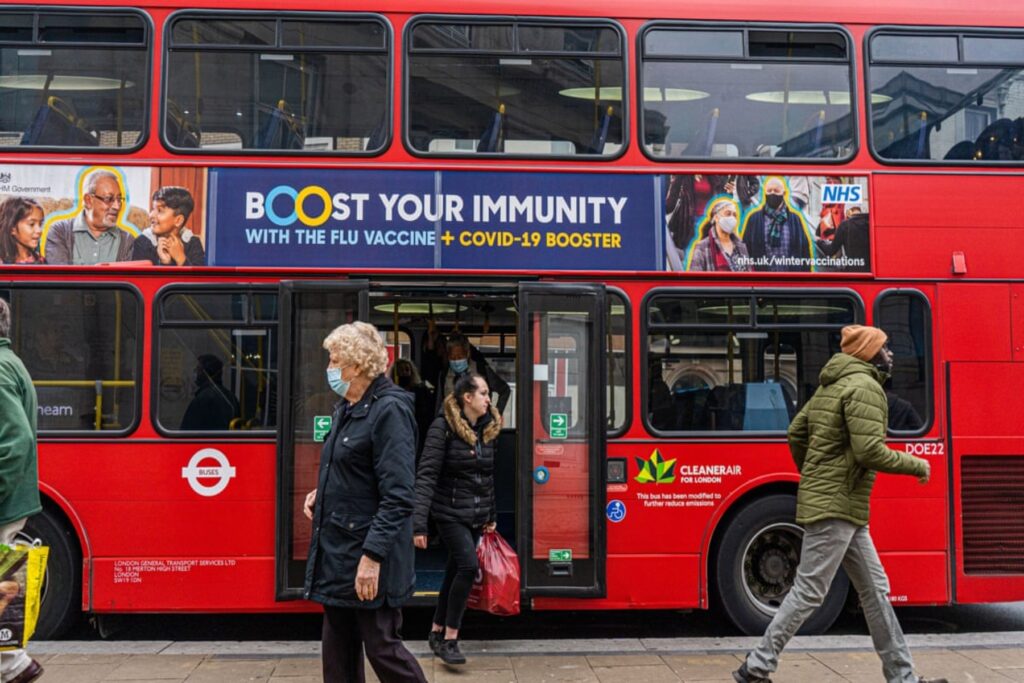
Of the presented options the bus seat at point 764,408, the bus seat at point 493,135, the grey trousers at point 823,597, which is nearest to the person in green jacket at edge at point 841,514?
the grey trousers at point 823,597

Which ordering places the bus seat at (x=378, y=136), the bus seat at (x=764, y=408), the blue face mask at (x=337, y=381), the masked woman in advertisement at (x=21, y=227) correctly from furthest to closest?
the bus seat at (x=764, y=408) → the bus seat at (x=378, y=136) → the masked woman in advertisement at (x=21, y=227) → the blue face mask at (x=337, y=381)

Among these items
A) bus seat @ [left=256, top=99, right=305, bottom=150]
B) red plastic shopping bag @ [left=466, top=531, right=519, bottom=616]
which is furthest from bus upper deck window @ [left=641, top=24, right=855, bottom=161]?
red plastic shopping bag @ [left=466, top=531, right=519, bottom=616]

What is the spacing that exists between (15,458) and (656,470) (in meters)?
3.99

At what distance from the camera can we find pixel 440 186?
21.4 feet

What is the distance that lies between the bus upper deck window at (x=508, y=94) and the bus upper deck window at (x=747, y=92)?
0.37 m

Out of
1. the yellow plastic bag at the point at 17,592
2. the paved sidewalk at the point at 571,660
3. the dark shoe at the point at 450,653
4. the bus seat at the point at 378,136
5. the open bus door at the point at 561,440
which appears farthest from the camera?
the bus seat at the point at 378,136

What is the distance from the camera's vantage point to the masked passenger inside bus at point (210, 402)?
6402mm

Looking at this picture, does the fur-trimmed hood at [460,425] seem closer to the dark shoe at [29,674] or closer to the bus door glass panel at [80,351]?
the bus door glass panel at [80,351]

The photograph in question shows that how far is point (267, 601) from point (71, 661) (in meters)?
1.23

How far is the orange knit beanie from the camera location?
5062mm

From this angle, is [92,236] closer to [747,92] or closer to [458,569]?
[458,569]

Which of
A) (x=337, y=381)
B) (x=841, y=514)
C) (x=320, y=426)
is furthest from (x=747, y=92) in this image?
(x=337, y=381)

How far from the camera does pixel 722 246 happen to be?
21.7ft

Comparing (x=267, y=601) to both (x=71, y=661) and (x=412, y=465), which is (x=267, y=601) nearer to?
(x=71, y=661)
